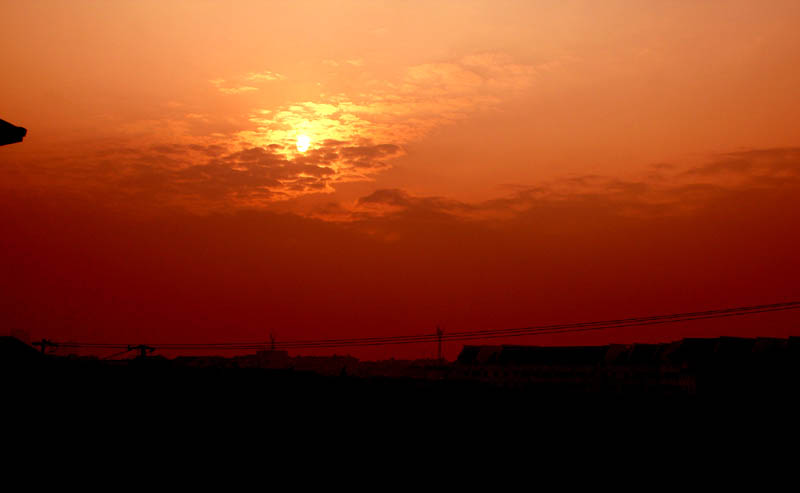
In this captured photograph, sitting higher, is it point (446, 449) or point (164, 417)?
point (164, 417)

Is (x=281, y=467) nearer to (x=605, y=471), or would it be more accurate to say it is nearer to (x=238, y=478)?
(x=238, y=478)

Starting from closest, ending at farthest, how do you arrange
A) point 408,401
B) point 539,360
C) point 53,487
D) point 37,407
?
point 53,487 → point 37,407 → point 408,401 → point 539,360

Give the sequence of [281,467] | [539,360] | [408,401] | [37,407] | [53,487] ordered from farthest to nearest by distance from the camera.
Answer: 1. [539,360]
2. [408,401]
3. [281,467]
4. [37,407]
5. [53,487]

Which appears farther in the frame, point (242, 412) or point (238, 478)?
point (242, 412)

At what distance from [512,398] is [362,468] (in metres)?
8.51

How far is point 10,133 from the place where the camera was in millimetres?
9312

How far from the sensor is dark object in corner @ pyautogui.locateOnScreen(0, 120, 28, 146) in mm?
9188

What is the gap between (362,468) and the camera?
13594 millimetres

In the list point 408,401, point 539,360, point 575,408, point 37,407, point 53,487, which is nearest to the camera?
point 53,487

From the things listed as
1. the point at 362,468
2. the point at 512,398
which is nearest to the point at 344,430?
the point at 362,468

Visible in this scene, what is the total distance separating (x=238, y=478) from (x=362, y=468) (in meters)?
2.36

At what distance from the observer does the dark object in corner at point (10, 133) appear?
9.19 m

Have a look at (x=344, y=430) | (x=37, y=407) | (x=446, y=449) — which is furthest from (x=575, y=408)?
(x=37, y=407)

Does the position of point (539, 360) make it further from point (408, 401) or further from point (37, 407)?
point (37, 407)
